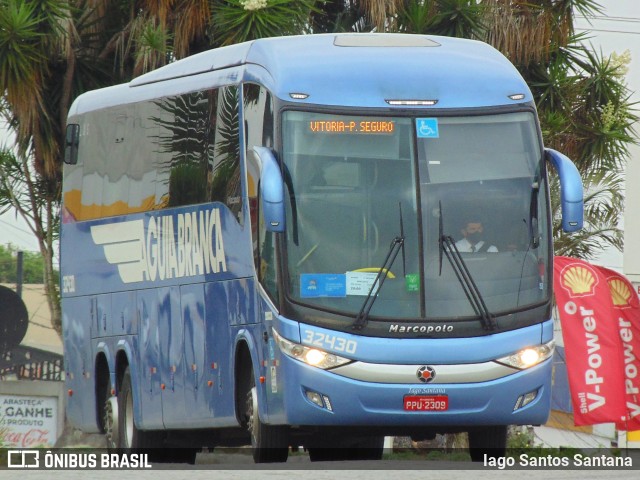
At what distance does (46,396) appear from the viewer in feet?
83.3

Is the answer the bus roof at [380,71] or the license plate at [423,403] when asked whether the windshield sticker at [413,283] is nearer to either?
the license plate at [423,403]

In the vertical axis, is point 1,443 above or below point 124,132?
below

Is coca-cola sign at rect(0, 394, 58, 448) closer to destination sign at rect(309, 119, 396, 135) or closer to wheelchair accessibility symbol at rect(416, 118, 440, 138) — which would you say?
destination sign at rect(309, 119, 396, 135)

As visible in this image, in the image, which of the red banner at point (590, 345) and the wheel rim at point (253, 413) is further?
the red banner at point (590, 345)

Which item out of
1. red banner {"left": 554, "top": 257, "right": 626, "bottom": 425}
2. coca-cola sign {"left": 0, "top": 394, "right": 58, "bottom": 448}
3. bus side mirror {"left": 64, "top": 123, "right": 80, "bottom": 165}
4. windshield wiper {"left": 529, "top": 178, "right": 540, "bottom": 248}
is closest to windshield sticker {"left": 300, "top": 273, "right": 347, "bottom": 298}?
windshield wiper {"left": 529, "top": 178, "right": 540, "bottom": 248}

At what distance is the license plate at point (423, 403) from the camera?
1289 centimetres

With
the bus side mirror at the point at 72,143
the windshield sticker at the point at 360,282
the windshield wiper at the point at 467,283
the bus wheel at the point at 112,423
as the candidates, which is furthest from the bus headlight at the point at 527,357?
the bus side mirror at the point at 72,143

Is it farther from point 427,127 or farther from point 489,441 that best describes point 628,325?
point 427,127

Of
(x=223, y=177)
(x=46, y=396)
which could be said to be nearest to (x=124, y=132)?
(x=223, y=177)

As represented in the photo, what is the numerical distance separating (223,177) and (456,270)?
8.30 ft

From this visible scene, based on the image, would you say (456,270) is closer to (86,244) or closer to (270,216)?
(270,216)

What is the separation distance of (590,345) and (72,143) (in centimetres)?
634

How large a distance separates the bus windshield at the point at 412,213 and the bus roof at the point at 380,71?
185 mm

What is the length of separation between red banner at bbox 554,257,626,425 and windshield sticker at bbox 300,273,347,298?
24.5 ft
